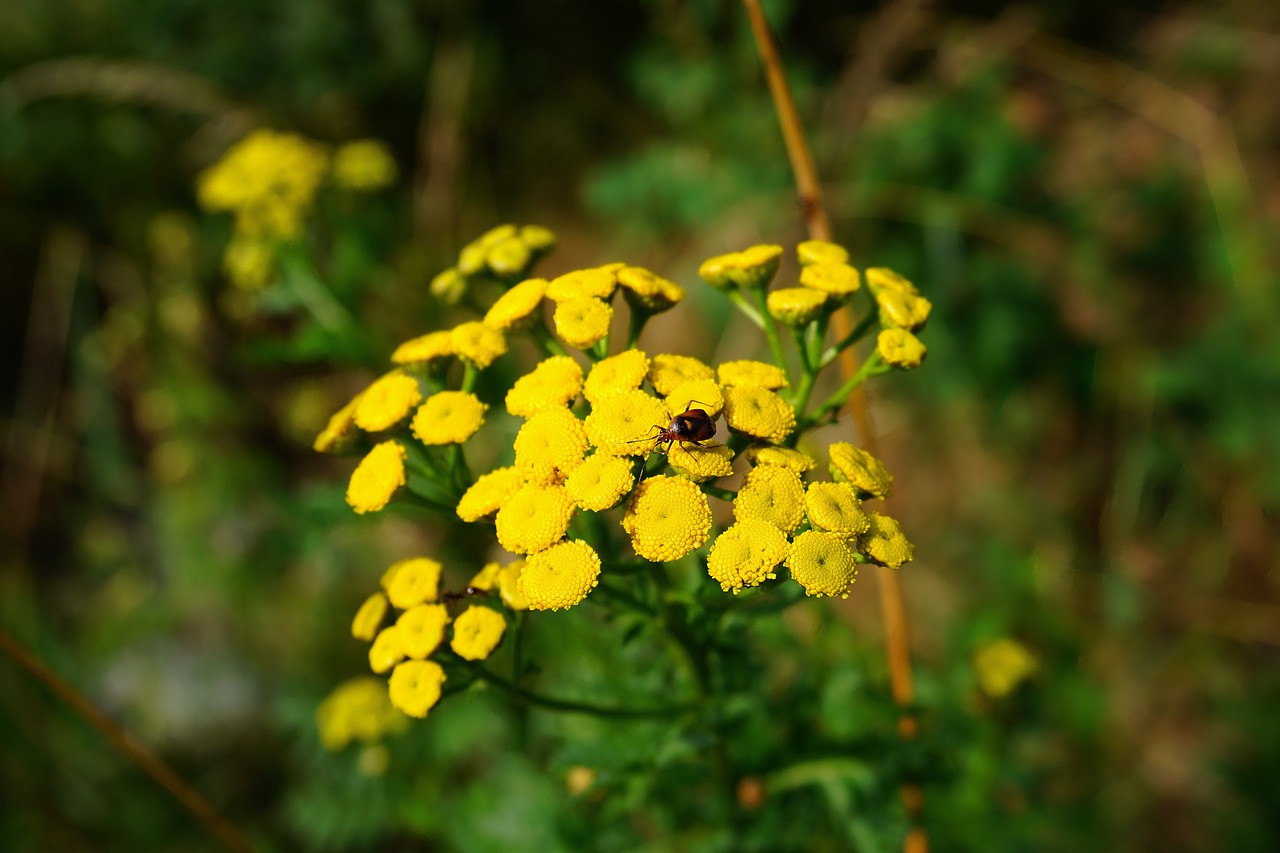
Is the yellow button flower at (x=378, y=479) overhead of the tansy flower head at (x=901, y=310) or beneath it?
beneath

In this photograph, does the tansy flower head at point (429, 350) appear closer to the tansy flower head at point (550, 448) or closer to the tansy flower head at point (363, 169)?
the tansy flower head at point (550, 448)

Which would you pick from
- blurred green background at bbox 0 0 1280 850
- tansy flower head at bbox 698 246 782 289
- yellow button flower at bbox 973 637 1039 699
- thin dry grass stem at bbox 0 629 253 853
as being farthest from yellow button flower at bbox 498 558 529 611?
yellow button flower at bbox 973 637 1039 699

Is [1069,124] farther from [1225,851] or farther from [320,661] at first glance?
[320,661]

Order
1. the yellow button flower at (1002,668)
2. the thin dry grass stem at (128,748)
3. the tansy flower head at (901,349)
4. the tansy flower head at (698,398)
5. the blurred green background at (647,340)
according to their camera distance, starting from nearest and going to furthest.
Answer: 1. the tansy flower head at (698,398)
2. the tansy flower head at (901,349)
3. the thin dry grass stem at (128,748)
4. the yellow button flower at (1002,668)
5. the blurred green background at (647,340)

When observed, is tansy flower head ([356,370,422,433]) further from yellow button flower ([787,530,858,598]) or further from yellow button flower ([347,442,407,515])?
yellow button flower ([787,530,858,598])

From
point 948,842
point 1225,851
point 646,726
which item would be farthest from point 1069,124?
point 646,726

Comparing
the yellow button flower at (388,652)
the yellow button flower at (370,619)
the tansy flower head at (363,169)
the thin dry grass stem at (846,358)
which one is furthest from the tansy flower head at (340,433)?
the tansy flower head at (363,169)

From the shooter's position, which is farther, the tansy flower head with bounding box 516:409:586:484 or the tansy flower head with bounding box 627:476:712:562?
the tansy flower head with bounding box 516:409:586:484
